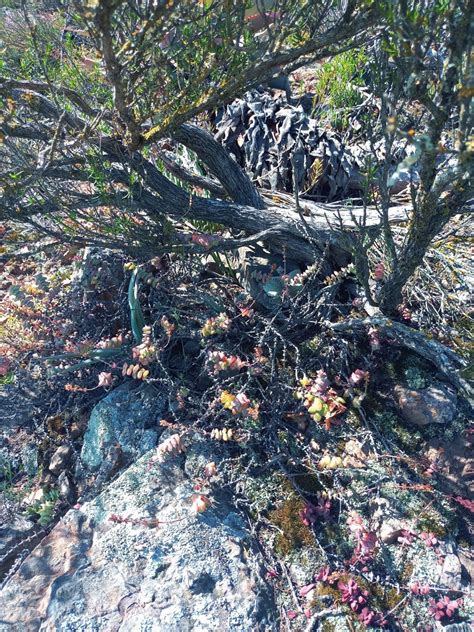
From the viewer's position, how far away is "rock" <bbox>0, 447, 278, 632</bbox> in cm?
252

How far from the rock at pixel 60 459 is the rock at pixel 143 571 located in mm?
399

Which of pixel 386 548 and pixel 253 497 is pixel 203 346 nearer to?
pixel 253 497

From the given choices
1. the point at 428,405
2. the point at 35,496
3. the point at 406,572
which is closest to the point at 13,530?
the point at 35,496

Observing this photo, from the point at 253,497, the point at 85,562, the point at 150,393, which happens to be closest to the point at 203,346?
the point at 150,393

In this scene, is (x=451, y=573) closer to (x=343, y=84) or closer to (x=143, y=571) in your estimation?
(x=143, y=571)

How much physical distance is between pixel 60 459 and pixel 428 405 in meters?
2.31

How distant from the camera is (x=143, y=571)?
266cm

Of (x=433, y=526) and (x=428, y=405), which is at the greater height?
(x=428, y=405)

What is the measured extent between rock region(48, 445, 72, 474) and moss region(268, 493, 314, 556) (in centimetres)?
135

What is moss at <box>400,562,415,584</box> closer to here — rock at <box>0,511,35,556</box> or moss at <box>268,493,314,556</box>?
moss at <box>268,493,314,556</box>

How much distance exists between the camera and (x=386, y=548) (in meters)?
2.74

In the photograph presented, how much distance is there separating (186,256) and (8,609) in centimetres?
229

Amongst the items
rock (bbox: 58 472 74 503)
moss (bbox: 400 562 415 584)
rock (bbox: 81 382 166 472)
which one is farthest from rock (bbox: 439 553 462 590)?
rock (bbox: 58 472 74 503)

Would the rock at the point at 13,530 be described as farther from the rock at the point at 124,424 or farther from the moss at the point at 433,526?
the moss at the point at 433,526
